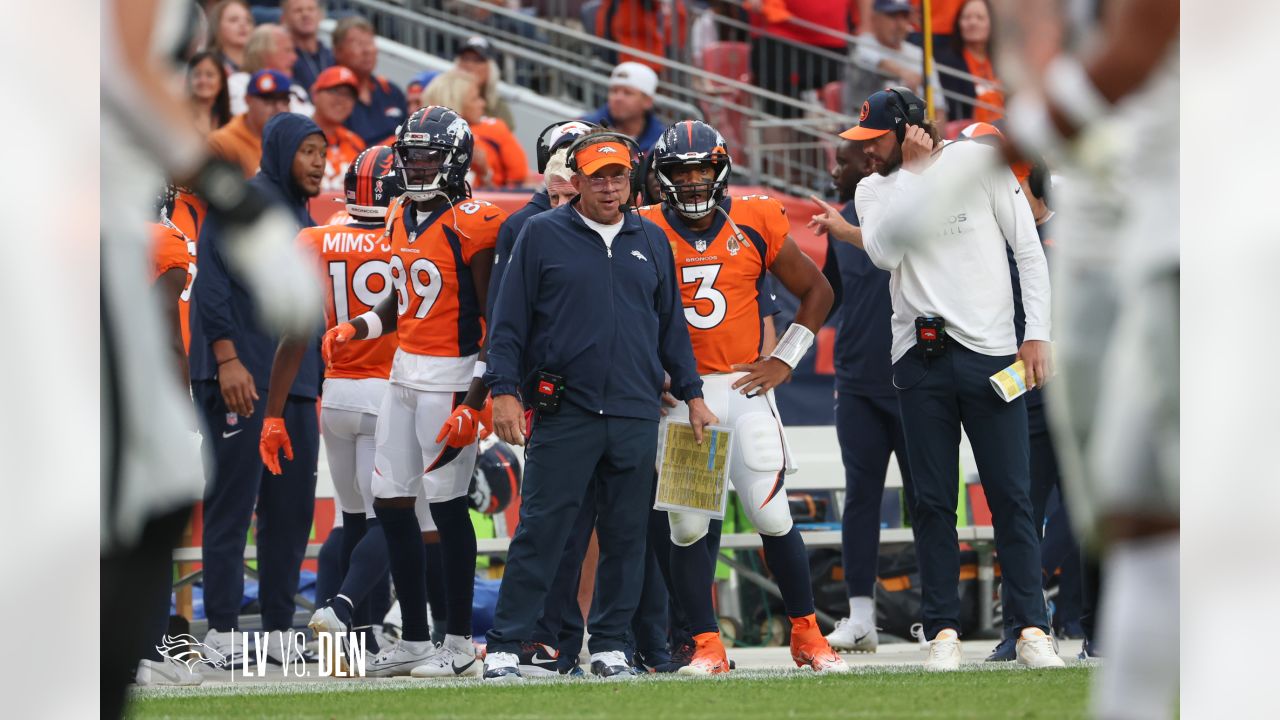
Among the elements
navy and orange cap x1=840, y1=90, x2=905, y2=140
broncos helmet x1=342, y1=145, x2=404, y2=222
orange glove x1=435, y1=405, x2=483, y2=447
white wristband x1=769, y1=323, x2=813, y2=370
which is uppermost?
navy and orange cap x1=840, y1=90, x2=905, y2=140

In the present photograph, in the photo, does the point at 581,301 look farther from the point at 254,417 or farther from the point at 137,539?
the point at 137,539

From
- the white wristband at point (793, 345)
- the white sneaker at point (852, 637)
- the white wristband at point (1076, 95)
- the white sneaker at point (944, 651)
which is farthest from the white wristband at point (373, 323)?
the white wristband at point (1076, 95)

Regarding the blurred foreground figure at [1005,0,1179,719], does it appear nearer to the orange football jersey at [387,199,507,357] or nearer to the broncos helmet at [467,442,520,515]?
the orange football jersey at [387,199,507,357]

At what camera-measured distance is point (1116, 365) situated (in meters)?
3.54

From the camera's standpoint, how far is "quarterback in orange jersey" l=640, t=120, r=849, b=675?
632 cm

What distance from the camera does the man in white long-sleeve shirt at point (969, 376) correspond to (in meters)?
6.29

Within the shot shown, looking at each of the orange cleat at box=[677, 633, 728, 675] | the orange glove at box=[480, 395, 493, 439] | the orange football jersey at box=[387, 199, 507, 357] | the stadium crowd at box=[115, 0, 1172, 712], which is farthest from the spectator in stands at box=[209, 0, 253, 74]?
the orange cleat at box=[677, 633, 728, 675]

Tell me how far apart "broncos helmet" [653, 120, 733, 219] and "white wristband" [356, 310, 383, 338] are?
3.59 feet

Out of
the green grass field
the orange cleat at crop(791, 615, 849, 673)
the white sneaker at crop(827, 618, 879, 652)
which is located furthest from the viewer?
the white sneaker at crop(827, 618, 879, 652)

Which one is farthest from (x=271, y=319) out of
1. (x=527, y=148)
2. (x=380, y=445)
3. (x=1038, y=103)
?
(x=527, y=148)

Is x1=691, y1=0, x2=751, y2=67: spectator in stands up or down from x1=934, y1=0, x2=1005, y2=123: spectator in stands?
up
